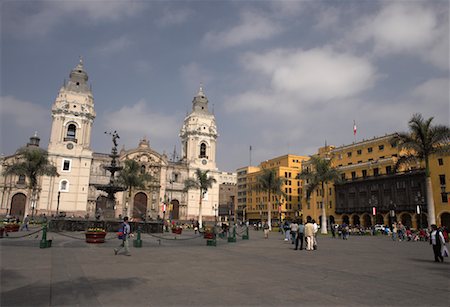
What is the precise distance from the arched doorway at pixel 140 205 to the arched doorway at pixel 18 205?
18397mm

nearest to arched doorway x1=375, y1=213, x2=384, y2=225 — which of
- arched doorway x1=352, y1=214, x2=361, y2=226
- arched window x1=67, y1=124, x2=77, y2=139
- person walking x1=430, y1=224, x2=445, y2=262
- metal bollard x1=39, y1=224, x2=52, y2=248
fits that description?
arched doorway x1=352, y1=214, x2=361, y2=226

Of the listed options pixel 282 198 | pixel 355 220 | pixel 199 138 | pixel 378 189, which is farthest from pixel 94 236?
pixel 282 198

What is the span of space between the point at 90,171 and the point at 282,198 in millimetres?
42830

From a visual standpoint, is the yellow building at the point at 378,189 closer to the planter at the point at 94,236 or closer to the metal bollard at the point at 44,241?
the planter at the point at 94,236

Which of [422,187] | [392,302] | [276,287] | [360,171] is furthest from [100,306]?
[360,171]

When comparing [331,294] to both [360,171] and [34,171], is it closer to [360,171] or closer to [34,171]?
[34,171]

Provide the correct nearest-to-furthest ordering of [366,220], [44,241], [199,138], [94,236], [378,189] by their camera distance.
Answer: [44,241] → [94,236] → [378,189] → [366,220] → [199,138]

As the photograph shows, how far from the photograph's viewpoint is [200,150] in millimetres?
74375

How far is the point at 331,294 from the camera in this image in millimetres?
7328

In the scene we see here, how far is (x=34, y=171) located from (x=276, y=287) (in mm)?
41993

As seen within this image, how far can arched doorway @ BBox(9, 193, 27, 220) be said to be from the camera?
5656cm

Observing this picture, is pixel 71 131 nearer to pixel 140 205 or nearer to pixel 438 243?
pixel 140 205

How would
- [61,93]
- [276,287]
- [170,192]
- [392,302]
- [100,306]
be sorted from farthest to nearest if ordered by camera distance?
1. [170,192]
2. [61,93]
3. [276,287]
4. [392,302]
5. [100,306]

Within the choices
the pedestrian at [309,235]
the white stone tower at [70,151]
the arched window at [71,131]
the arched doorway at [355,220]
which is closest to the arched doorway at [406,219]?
the arched doorway at [355,220]
